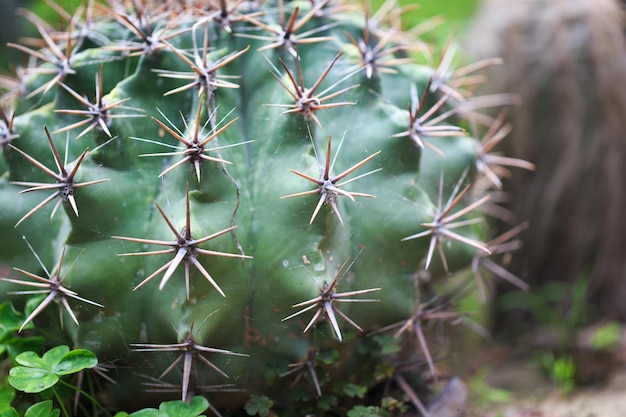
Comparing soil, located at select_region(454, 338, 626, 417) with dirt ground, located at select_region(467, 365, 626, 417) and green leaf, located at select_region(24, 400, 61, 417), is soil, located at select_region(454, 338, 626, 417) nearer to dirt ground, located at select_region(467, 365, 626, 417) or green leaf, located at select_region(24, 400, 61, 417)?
dirt ground, located at select_region(467, 365, 626, 417)

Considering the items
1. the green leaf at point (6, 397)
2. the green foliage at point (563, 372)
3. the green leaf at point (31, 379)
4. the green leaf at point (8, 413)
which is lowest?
the green foliage at point (563, 372)

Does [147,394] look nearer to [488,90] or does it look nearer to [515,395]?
[515,395]

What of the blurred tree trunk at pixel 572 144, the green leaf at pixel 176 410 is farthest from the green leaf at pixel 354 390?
the blurred tree trunk at pixel 572 144

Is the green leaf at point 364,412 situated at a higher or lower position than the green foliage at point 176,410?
lower

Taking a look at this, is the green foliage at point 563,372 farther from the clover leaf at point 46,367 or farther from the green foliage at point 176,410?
the clover leaf at point 46,367

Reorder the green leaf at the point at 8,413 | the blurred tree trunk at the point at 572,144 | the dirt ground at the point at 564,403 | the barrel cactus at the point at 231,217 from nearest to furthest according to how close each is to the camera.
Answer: the green leaf at the point at 8,413
the barrel cactus at the point at 231,217
the dirt ground at the point at 564,403
the blurred tree trunk at the point at 572,144

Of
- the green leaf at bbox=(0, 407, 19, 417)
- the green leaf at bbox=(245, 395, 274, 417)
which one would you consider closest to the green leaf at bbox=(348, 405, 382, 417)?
the green leaf at bbox=(245, 395, 274, 417)
